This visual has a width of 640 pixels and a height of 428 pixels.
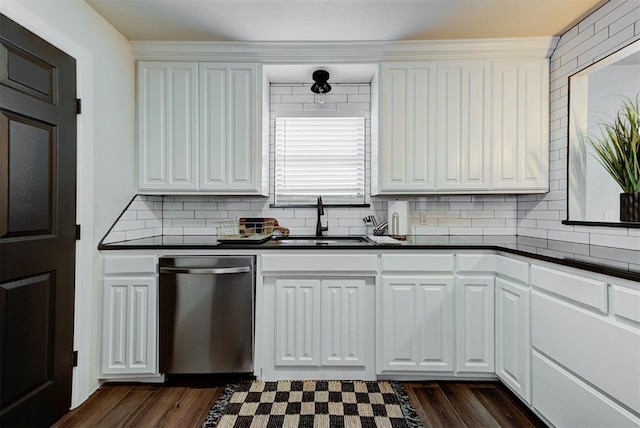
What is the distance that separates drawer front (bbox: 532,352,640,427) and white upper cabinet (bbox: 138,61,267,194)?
2.18 m

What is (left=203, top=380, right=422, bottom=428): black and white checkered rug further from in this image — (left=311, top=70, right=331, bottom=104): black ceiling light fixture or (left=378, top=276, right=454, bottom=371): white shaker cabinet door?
(left=311, top=70, right=331, bottom=104): black ceiling light fixture

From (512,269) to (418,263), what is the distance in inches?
21.3

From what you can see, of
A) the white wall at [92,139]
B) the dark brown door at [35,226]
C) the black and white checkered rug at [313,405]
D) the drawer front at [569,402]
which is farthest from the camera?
the white wall at [92,139]

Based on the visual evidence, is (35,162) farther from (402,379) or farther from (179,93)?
(402,379)

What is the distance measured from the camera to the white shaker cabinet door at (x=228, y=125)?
2.64 meters

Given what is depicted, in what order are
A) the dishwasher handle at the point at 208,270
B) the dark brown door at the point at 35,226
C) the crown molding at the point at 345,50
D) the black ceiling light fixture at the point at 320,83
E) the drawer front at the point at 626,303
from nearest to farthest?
the drawer front at the point at 626,303
the dark brown door at the point at 35,226
the dishwasher handle at the point at 208,270
the crown molding at the point at 345,50
the black ceiling light fixture at the point at 320,83

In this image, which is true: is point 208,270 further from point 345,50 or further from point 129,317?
point 345,50

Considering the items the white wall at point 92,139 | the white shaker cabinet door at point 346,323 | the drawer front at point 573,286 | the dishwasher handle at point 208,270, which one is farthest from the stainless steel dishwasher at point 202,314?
the drawer front at point 573,286

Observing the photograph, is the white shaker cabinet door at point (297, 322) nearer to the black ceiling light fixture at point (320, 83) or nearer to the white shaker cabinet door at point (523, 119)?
the black ceiling light fixture at point (320, 83)

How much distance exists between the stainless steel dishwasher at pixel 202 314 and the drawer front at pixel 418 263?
3.05 feet

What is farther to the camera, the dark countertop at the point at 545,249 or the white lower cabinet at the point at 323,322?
the white lower cabinet at the point at 323,322

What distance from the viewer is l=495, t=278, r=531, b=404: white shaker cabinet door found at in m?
1.94

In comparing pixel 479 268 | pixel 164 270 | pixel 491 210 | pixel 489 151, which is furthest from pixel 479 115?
pixel 164 270

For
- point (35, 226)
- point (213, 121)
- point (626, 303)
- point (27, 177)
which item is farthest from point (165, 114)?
point (626, 303)
